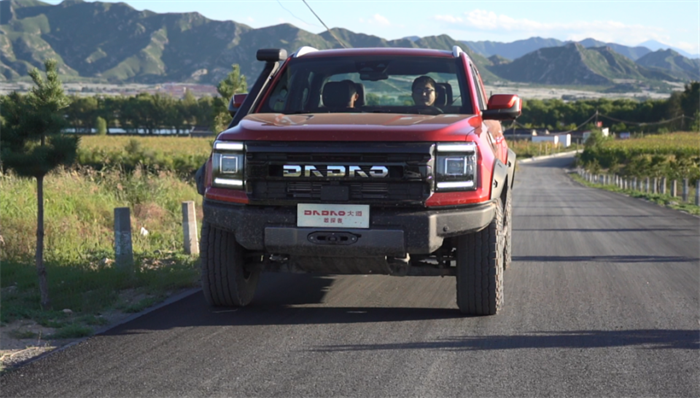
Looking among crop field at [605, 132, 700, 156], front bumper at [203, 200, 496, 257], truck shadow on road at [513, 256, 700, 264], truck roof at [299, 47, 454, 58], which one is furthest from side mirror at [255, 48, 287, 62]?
crop field at [605, 132, 700, 156]

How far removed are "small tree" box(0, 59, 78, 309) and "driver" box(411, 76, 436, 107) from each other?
2882mm

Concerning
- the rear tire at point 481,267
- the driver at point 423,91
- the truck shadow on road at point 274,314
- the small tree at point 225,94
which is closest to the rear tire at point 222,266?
the truck shadow on road at point 274,314

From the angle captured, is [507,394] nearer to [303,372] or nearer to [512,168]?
[303,372]

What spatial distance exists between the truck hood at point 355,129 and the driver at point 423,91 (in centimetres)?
89

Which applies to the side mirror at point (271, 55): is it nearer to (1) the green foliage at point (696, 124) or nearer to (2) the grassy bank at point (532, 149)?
(1) the green foliage at point (696, 124)

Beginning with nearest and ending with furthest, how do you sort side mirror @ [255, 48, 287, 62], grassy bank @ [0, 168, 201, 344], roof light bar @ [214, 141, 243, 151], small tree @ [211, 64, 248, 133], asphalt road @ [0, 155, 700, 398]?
asphalt road @ [0, 155, 700, 398] → roof light bar @ [214, 141, 243, 151] → grassy bank @ [0, 168, 201, 344] → side mirror @ [255, 48, 287, 62] → small tree @ [211, 64, 248, 133]

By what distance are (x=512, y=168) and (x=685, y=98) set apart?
17179cm

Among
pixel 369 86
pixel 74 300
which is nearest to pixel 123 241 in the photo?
pixel 74 300

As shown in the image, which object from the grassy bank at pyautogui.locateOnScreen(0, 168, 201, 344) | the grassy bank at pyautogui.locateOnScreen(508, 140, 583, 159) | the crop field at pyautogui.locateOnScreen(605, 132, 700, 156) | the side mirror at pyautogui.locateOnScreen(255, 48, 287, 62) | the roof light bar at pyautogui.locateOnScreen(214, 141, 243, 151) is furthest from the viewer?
the grassy bank at pyautogui.locateOnScreen(508, 140, 583, 159)

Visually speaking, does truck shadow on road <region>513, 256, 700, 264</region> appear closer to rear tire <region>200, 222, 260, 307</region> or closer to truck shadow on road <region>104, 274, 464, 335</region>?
truck shadow on road <region>104, 274, 464, 335</region>

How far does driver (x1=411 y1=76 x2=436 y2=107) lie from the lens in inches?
260

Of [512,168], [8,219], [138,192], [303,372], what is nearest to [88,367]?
[303,372]

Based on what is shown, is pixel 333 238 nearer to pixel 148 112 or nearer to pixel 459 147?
pixel 459 147

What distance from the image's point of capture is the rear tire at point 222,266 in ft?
18.9
